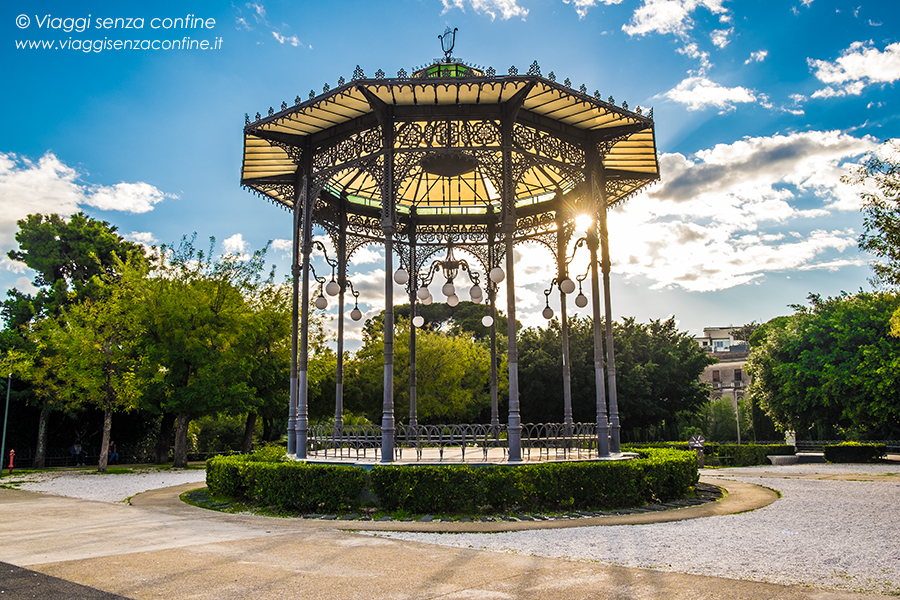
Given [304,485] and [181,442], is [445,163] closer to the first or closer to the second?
[304,485]

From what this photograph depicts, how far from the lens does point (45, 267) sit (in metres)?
33.1

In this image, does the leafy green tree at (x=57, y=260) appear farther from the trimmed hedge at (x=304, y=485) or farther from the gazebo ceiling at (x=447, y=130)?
the trimmed hedge at (x=304, y=485)

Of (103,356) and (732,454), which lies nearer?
(103,356)

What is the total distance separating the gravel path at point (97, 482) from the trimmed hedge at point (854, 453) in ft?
92.1

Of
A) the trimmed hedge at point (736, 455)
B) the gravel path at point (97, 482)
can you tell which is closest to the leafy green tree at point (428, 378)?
the trimmed hedge at point (736, 455)

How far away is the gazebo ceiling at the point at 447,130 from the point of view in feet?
42.2

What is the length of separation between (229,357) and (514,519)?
20009 mm

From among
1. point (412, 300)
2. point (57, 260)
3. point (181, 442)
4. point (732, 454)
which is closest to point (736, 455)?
point (732, 454)

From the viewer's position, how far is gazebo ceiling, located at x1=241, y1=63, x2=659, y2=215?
42.2 feet

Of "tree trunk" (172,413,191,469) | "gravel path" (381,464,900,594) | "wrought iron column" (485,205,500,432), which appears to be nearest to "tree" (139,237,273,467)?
"tree trunk" (172,413,191,469)

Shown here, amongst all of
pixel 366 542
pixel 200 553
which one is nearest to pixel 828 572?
pixel 366 542

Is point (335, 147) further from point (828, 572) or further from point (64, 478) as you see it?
point (64, 478)

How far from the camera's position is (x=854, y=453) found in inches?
1120

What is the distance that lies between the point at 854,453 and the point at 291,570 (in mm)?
30387
